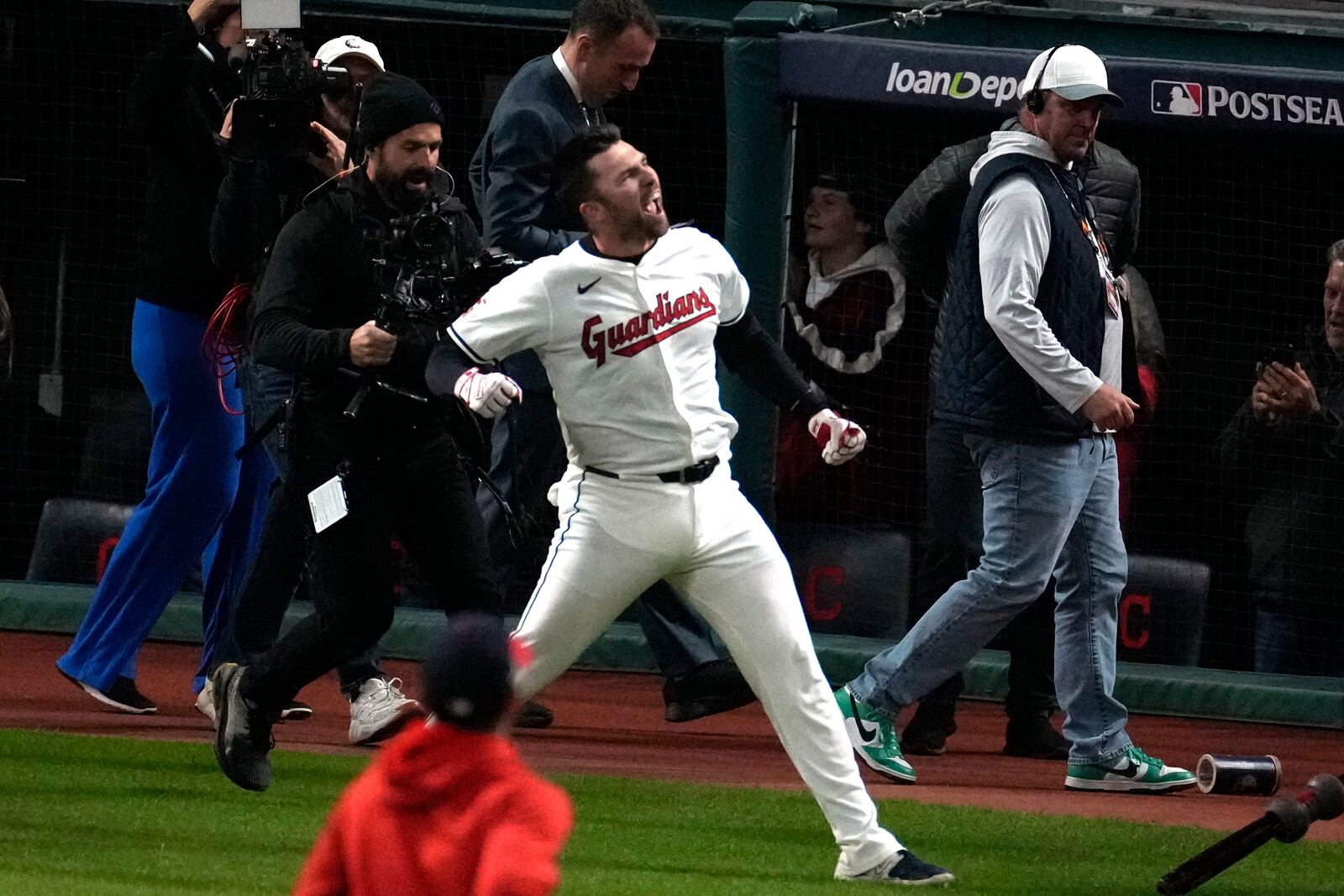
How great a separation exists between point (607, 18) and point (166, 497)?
7.18 feet

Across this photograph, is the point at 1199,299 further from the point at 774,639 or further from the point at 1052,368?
the point at 774,639

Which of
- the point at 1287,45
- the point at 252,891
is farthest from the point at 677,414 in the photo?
the point at 1287,45

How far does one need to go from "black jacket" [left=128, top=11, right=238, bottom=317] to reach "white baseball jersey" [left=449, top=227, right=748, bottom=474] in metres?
2.42

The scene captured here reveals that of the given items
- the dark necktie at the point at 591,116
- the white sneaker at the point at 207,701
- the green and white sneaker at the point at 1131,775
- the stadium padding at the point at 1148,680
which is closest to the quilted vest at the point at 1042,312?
the green and white sneaker at the point at 1131,775

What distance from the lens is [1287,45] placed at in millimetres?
9305

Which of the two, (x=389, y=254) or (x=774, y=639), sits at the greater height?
(x=389, y=254)

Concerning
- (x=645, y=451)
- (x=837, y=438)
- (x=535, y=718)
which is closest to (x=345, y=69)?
(x=535, y=718)

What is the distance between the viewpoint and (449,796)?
2.97m

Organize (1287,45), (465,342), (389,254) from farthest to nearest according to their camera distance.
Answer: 1. (1287,45)
2. (389,254)
3. (465,342)

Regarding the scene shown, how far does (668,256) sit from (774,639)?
3.29ft

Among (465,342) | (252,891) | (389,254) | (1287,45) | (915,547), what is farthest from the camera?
(915,547)

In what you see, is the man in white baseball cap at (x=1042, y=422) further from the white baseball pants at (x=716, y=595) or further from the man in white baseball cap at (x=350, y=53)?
the man in white baseball cap at (x=350, y=53)

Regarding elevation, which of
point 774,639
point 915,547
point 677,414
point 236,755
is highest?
point 677,414

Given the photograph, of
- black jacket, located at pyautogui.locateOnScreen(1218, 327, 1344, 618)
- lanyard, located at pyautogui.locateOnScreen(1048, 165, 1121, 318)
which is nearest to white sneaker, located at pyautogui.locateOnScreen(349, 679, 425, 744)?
lanyard, located at pyautogui.locateOnScreen(1048, 165, 1121, 318)
